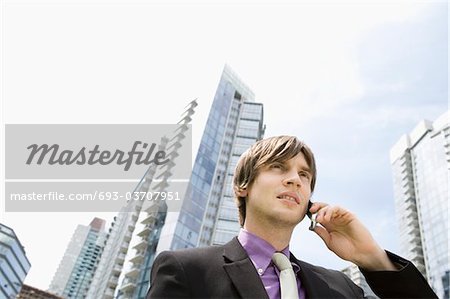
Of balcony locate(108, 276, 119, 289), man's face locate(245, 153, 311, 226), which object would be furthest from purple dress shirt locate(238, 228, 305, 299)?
balcony locate(108, 276, 119, 289)

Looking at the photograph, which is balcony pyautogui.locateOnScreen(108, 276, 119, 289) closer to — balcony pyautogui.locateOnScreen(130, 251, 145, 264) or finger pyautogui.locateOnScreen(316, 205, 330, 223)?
balcony pyautogui.locateOnScreen(130, 251, 145, 264)

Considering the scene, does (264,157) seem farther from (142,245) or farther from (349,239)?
(142,245)

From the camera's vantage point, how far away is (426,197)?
72.2m

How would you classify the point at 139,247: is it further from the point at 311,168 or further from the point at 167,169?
the point at 311,168

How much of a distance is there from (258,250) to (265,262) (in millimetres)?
74

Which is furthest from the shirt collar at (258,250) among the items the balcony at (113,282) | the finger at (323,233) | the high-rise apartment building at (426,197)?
the high-rise apartment building at (426,197)

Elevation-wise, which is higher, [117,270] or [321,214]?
[117,270]

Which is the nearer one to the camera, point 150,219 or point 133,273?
point 133,273

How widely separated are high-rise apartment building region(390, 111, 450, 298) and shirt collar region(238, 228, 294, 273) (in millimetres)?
68026

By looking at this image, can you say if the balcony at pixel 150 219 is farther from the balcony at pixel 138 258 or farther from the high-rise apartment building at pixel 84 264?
the high-rise apartment building at pixel 84 264

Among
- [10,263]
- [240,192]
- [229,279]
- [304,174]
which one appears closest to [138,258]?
[10,263]

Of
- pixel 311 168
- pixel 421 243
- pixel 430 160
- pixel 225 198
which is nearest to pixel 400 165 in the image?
pixel 430 160

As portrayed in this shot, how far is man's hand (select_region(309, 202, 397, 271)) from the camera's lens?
188cm

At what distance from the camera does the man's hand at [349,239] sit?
73.9 inches
